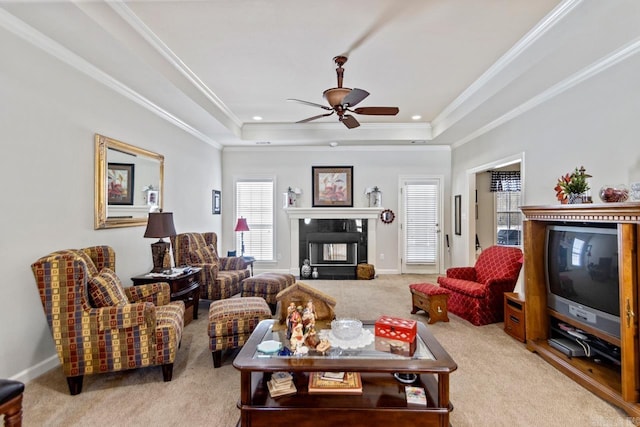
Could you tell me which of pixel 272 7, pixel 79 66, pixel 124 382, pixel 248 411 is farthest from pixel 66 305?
pixel 272 7

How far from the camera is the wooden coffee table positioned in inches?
71.0

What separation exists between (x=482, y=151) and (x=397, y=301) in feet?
9.85

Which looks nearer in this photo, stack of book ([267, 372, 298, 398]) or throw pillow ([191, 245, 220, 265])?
stack of book ([267, 372, 298, 398])

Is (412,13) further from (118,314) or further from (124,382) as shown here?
(124,382)

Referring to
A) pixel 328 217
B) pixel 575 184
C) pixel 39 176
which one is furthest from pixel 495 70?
pixel 39 176

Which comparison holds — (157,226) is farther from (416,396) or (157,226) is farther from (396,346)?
(416,396)

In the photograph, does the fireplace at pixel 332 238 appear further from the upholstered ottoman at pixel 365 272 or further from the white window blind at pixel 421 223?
→ the white window blind at pixel 421 223

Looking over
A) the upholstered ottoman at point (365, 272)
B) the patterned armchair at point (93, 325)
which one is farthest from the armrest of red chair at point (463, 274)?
the patterned armchair at point (93, 325)

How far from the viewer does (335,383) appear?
6.54 feet

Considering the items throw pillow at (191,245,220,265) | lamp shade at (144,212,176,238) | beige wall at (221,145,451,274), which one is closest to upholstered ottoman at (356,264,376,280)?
beige wall at (221,145,451,274)

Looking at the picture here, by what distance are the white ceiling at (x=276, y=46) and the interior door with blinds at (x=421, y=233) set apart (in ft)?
7.09

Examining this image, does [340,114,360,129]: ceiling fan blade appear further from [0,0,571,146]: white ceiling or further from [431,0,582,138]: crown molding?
[431,0,582,138]: crown molding

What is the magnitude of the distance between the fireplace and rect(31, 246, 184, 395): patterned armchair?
4.25 m

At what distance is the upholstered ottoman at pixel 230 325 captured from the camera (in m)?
2.74
